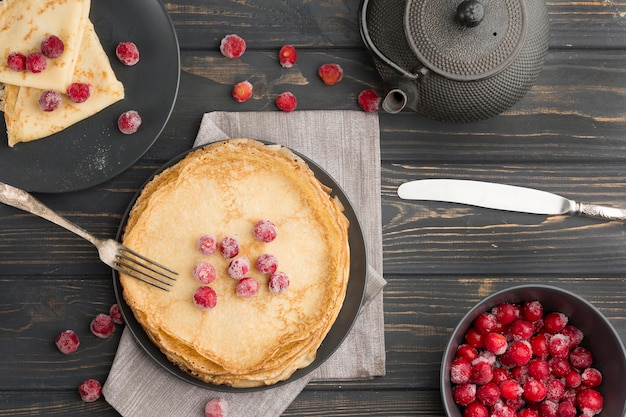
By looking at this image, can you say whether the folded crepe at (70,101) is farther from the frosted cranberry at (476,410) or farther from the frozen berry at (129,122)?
the frosted cranberry at (476,410)

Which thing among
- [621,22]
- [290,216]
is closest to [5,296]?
[290,216]

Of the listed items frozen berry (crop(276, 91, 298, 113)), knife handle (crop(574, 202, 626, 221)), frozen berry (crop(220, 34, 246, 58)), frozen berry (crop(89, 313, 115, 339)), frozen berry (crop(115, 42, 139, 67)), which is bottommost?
frozen berry (crop(89, 313, 115, 339))

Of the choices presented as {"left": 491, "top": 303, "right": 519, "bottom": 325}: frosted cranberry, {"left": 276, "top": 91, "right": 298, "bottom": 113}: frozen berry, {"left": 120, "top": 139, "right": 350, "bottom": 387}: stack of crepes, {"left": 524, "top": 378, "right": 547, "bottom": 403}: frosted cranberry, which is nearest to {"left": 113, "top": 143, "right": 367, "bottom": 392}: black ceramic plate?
{"left": 120, "top": 139, "right": 350, "bottom": 387}: stack of crepes

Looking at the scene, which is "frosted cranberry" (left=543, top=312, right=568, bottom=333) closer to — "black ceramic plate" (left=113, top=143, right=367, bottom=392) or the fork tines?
"black ceramic plate" (left=113, top=143, right=367, bottom=392)

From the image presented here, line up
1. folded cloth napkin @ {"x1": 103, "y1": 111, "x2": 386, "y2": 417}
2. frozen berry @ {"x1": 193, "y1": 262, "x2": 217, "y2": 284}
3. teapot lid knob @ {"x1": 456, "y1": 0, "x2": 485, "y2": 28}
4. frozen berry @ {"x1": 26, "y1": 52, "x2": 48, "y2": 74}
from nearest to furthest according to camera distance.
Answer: teapot lid knob @ {"x1": 456, "y1": 0, "x2": 485, "y2": 28} → frozen berry @ {"x1": 193, "y1": 262, "x2": 217, "y2": 284} → frozen berry @ {"x1": 26, "y1": 52, "x2": 48, "y2": 74} → folded cloth napkin @ {"x1": 103, "y1": 111, "x2": 386, "y2": 417}

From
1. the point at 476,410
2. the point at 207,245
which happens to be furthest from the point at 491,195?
the point at 207,245

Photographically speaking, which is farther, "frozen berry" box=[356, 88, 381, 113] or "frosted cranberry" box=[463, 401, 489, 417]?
"frozen berry" box=[356, 88, 381, 113]
